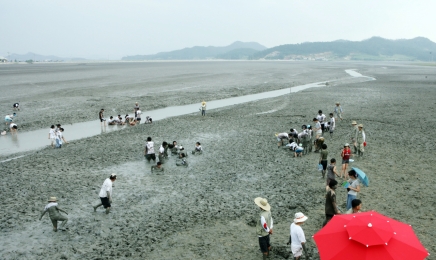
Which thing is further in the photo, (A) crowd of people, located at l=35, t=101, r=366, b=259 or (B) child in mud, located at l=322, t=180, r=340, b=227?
(B) child in mud, located at l=322, t=180, r=340, b=227

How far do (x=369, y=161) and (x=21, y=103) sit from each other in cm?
4099

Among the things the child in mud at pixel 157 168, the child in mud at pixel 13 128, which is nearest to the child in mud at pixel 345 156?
the child in mud at pixel 157 168

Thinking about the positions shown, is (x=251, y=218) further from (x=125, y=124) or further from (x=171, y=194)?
(x=125, y=124)

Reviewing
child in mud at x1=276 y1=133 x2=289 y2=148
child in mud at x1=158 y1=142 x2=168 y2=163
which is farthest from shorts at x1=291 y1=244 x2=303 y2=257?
child in mud at x1=276 y1=133 x2=289 y2=148

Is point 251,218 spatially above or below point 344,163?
below

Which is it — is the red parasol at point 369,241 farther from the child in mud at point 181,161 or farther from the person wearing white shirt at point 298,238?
the child in mud at point 181,161

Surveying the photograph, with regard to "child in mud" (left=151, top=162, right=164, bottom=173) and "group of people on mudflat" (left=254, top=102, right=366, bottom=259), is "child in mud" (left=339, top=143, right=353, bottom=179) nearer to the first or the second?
"group of people on mudflat" (left=254, top=102, right=366, bottom=259)

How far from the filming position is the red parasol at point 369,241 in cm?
566

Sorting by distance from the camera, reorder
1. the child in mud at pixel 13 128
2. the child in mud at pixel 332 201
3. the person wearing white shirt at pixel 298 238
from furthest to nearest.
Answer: the child in mud at pixel 13 128 → the child in mud at pixel 332 201 → the person wearing white shirt at pixel 298 238

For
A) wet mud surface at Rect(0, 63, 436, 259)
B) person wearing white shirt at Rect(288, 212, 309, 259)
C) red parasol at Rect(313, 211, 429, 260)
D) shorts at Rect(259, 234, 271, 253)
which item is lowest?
wet mud surface at Rect(0, 63, 436, 259)

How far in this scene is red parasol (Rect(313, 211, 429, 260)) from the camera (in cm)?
566

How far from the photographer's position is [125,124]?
3027 cm

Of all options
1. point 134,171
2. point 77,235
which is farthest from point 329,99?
point 77,235

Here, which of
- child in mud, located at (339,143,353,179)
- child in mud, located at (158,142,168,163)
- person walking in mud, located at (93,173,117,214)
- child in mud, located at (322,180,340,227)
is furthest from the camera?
child in mud, located at (158,142,168,163)
